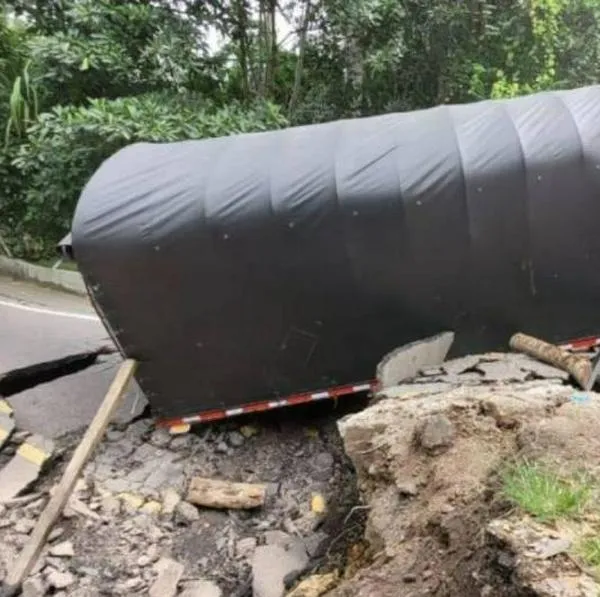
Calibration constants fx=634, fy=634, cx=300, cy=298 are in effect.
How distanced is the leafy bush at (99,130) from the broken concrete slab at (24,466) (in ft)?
14.2

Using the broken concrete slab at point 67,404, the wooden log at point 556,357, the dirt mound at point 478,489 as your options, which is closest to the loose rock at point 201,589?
the dirt mound at point 478,489

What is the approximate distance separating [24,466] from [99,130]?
15.7ft

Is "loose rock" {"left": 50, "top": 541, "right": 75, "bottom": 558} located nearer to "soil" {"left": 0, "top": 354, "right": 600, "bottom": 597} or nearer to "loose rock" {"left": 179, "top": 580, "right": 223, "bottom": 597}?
"soil" {"left": 0, "top": 354, "right": 600, "bottom": 597}

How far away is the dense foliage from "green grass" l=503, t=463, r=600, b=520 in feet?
22.2

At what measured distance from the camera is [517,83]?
9.49 meters

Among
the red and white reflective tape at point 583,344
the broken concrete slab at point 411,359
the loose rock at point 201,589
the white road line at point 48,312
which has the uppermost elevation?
the broken concrete slab at point 411,359

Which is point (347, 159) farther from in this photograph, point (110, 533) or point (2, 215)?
point (2, 215)

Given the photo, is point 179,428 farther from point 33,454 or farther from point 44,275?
point 44,275

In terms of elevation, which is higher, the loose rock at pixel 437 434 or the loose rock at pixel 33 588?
the loose rock at pixel 437 434

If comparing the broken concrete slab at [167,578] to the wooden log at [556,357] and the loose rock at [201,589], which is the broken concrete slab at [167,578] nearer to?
the loose rock at [201,589]

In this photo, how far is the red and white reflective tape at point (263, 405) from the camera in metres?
5.05

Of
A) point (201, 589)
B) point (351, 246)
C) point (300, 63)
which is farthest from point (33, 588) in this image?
point (300, 63)

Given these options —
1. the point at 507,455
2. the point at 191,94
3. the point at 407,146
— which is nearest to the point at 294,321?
the point at 407,146

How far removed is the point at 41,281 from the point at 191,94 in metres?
4.07
